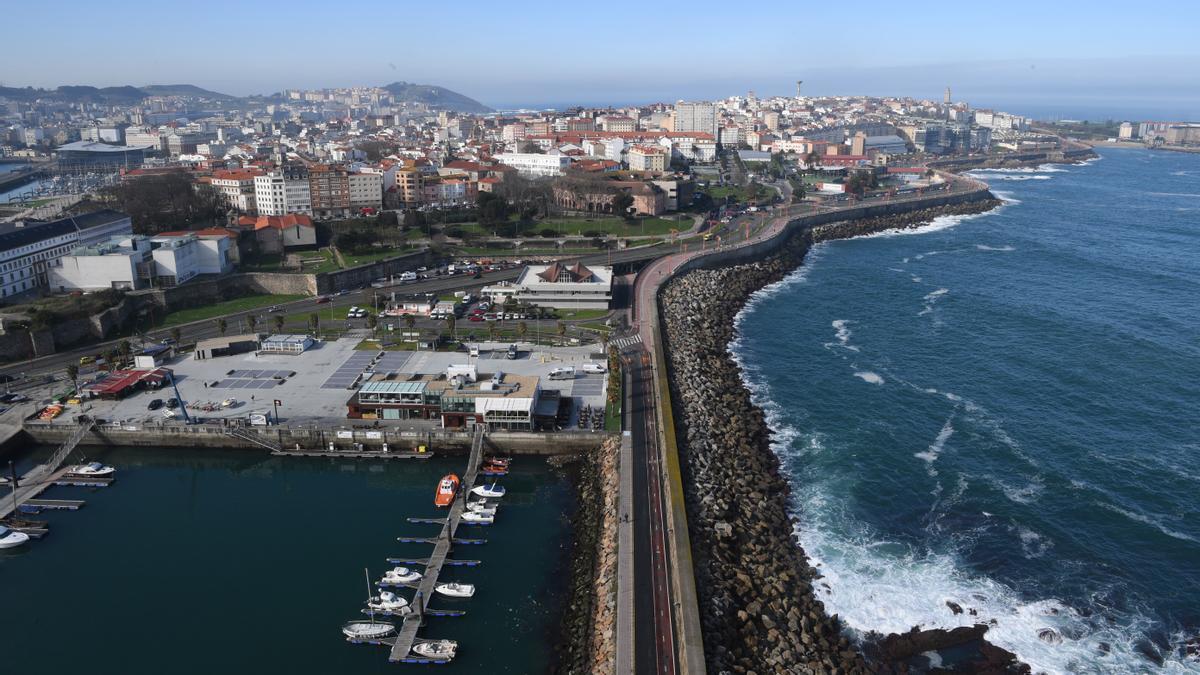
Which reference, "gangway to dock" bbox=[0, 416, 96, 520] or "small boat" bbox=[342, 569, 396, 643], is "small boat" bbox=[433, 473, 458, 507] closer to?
"small boat" bbox=[342, 569, 396, 643]

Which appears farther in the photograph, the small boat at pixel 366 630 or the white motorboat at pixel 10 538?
the white motorboat at pixel 10 538

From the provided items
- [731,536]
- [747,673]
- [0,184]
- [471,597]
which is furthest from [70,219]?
[0,184]

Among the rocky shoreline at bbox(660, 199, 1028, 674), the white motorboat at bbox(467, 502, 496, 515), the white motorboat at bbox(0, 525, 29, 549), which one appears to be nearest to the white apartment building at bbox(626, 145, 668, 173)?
the rocky shoreline at bbox(660, 199, 1028, 674)

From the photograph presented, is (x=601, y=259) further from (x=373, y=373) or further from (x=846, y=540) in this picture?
(x=846, y=540)

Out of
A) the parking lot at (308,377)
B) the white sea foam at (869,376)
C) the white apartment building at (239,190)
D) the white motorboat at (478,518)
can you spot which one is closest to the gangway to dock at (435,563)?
the white motorboat at (478,518)

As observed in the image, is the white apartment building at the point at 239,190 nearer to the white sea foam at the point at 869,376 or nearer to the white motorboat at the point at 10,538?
the white motorboat at the point at 10,538

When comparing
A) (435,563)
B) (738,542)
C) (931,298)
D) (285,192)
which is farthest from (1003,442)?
(285,192)
